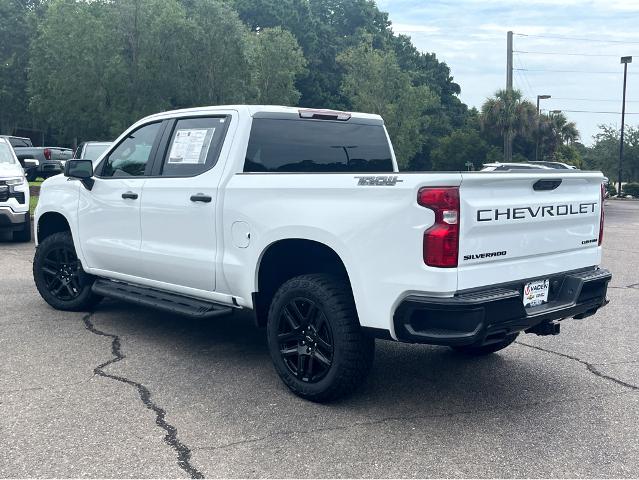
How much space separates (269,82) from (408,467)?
2173 inches

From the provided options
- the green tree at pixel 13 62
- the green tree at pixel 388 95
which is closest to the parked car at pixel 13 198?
the green tree at pixel 13 62

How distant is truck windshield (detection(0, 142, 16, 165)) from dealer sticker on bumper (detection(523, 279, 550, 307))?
1059 centimetres

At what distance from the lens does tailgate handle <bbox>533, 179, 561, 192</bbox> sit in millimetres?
4484

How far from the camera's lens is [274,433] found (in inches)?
165

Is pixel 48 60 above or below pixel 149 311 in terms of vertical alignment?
above

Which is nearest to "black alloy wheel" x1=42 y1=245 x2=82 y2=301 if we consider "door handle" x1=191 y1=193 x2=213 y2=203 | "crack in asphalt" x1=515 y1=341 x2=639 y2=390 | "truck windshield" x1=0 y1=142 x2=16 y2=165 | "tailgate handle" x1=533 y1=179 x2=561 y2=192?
"door handle" x1=191 y1=193 x2=213 y2=203

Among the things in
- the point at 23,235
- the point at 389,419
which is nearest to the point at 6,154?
the point at 23,235

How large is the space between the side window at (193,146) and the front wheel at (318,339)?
1320 mm

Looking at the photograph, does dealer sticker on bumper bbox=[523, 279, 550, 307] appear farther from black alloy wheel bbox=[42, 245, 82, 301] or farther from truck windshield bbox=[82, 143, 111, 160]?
truck windshield bbox=[82, 143, 111, 160]

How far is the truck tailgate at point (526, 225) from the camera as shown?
161 inches

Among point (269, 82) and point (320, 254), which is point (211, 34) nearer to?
point (269, 82)

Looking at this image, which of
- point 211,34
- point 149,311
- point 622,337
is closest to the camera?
point 622,337

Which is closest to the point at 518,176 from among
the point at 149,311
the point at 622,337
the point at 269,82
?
the point at 622,337

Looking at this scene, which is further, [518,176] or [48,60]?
[48,60]
